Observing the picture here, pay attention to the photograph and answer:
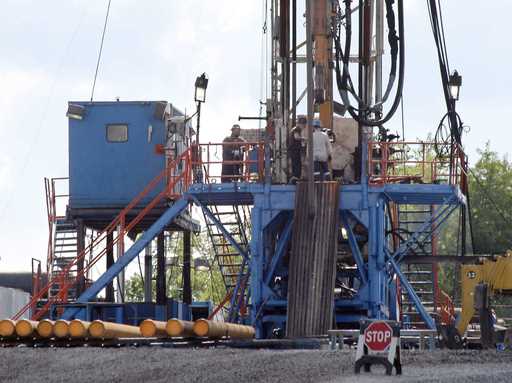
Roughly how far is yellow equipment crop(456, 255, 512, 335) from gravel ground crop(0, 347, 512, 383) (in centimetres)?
784

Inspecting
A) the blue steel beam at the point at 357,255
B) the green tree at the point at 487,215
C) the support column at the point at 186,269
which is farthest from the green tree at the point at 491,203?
the blue steel beam at the point at 357,255

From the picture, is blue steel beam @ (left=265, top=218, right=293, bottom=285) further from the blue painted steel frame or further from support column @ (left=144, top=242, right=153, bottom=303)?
support column @ (left=144, top=242, right=153, bottom=303)

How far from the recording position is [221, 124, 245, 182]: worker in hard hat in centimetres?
3281

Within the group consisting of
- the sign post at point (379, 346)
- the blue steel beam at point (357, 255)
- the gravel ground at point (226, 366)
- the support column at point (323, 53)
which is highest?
the support column at point (323, 53)

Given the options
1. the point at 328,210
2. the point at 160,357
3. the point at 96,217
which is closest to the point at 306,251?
the point at 328,210

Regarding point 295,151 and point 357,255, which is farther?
point 295,151

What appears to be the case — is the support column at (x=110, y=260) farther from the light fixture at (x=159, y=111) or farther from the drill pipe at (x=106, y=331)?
the drill pipe at (x=106, y=331)

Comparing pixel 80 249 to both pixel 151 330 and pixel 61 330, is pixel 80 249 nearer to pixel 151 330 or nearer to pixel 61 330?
Result: pixel 61 330

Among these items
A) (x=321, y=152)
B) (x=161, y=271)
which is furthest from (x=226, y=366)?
(x=161, y=271)

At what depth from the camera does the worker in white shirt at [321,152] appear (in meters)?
31.8

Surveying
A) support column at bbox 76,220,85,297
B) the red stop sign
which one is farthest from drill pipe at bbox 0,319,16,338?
the red stop sign

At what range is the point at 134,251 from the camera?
3359 centimetres

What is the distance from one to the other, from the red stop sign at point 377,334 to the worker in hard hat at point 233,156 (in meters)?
11.2

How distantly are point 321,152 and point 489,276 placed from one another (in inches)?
153
